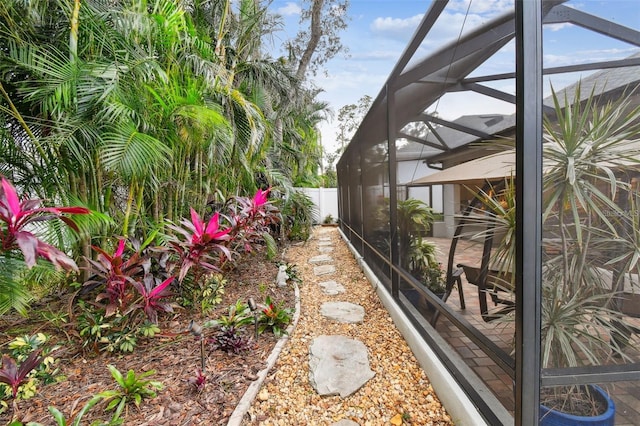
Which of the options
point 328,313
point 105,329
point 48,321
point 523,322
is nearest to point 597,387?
point 523,322

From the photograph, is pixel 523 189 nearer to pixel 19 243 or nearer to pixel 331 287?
pixel 19 243

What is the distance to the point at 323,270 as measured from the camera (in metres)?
4.77

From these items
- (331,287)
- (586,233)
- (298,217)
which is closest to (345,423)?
(586,233)

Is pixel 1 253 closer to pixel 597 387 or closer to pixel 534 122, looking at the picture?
pixel 534 122

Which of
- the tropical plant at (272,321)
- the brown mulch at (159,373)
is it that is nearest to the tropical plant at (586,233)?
the brown mulch at (159,373)

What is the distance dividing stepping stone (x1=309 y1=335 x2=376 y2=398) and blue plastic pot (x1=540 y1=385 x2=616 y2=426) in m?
1.00

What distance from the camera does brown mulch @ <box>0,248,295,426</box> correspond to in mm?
1465

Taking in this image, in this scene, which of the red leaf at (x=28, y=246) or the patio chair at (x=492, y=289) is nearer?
the red leaf at (x=28, y=246)

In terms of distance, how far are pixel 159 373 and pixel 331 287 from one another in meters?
2.40

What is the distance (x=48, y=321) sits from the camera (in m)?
2.16

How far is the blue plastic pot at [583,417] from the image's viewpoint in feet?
3.49

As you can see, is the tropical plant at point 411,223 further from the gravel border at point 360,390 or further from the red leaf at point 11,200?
the red leaf at point 11,200

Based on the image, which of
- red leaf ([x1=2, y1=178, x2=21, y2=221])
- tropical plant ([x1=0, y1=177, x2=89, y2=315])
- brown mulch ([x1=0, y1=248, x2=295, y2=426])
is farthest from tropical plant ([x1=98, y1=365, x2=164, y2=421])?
red leaf ([x1=2, y1=178, x2=21, y2=221])

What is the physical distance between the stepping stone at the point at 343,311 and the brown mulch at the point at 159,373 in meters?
0.77
